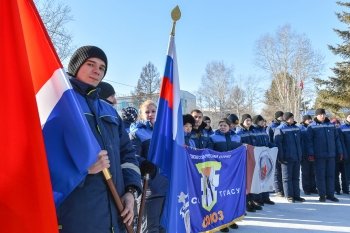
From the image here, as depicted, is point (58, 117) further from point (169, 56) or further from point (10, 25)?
point (169, 56)

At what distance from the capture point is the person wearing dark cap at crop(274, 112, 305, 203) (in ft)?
29.6

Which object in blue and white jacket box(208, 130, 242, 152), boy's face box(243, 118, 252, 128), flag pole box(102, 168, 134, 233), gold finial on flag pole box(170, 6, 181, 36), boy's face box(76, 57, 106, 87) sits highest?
gold finial on flag pole box(170, 6, 181, 36)

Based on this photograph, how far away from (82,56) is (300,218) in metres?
6.39

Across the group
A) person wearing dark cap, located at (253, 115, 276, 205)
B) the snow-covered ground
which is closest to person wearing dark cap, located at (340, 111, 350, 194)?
the snow-covered ground

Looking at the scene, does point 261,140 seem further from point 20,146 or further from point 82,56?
point 20,146

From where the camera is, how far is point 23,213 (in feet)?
5.03

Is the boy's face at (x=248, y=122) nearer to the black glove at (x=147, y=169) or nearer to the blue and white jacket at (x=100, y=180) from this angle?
the black glove at (x=147, y=169)

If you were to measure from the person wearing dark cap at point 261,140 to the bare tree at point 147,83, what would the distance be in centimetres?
4470

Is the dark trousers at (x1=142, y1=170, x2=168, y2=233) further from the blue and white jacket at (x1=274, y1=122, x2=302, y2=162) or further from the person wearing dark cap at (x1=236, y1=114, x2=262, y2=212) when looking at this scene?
the blue and white jacket at (x1=274, y1=122, x2=302, y2=162)

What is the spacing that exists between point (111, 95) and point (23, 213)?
3213 mm

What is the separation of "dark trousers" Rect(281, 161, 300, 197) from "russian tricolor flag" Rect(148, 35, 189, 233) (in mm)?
5919

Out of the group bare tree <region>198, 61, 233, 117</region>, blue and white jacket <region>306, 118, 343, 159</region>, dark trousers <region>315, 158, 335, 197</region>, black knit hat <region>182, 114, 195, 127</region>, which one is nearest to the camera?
black knit hat <region>182, 114, 195, 127</region>

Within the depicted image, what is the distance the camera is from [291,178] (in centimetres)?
910

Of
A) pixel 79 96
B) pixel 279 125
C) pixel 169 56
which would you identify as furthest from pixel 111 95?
pixel 279 125
